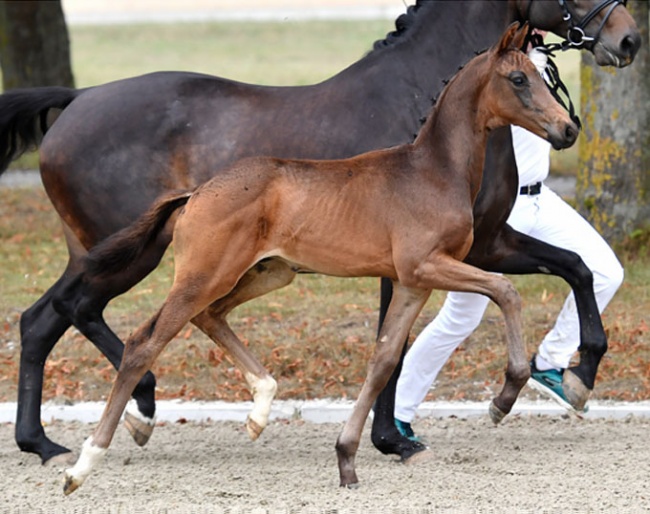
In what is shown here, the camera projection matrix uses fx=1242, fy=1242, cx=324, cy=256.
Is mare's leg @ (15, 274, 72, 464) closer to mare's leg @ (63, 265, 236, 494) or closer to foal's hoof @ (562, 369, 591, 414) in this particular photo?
mare's leg @ (63, 265, 236, 494)

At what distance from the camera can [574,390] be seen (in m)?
5.86

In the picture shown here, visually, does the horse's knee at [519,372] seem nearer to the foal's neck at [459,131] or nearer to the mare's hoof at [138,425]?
the foal's neck at [459,131]

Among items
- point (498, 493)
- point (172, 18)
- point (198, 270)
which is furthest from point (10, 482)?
point (172, 18)

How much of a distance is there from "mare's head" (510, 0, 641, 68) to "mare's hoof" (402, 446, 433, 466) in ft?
6.62

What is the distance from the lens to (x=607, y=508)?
4816mm

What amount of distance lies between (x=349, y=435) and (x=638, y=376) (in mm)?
2754

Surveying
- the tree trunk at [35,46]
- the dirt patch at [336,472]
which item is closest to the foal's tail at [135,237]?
the dirt patch at [336,472]

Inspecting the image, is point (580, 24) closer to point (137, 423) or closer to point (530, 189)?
point (530, 189)

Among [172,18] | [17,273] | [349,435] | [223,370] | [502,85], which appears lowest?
[172,18]

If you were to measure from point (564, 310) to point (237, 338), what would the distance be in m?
1.74

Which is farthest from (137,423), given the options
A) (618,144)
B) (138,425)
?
(618,144)

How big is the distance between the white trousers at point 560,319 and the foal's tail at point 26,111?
2.22 meters

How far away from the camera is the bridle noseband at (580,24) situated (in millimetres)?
5820

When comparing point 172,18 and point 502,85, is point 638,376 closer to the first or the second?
point 502,85
